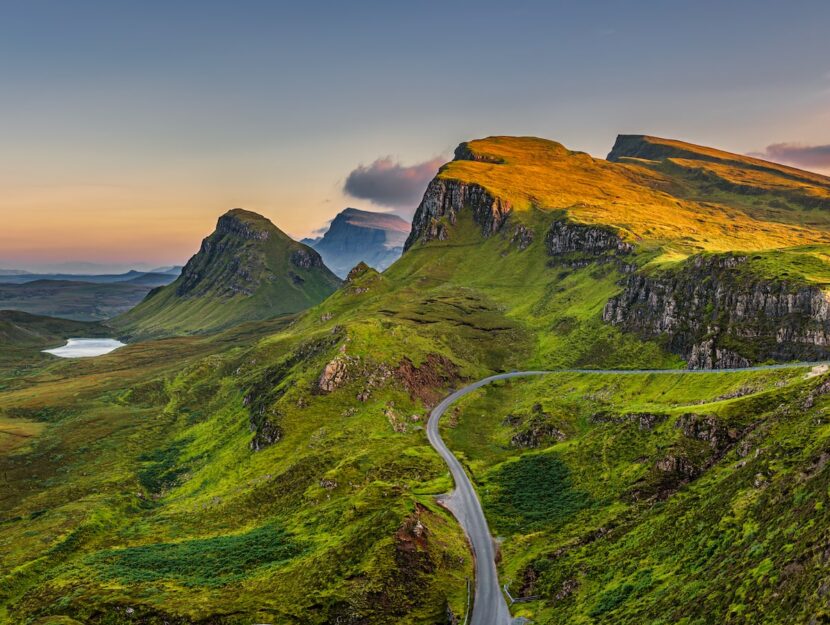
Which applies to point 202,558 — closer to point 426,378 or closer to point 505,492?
point 505,492

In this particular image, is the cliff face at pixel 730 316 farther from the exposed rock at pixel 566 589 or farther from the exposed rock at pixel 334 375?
the exposed rock at pixel 334 375

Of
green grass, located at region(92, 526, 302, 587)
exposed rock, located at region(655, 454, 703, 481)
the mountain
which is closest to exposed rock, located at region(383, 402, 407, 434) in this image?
the mountain

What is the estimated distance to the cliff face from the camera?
5482 inches

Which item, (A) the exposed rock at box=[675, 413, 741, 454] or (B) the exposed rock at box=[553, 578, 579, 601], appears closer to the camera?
(B) the exposed rock at box=[553, 578, 579, 601]

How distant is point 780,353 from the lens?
14075cm

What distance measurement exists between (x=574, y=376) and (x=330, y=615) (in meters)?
129

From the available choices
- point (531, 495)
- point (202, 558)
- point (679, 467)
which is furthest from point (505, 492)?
point (202, 558)

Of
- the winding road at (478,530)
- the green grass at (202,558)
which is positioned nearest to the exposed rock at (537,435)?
the winding road at (478,530)

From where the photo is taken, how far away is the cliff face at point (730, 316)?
139250mm

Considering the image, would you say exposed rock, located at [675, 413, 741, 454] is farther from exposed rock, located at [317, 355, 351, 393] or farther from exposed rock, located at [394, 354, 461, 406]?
exposed rock, located at [317, 355, 351, 393]

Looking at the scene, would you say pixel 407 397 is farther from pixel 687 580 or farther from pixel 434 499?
pixel 687 580

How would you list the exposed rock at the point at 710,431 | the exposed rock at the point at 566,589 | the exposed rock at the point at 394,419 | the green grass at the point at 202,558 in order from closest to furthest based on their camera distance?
1. the exposed rock at the point at 566,589
2. the exposed rock at the point at 710,431
3. the green grass at the point at 202,558
4. the exposed rock at the point at 394,419

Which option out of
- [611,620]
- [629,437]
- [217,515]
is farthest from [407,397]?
[611,620]

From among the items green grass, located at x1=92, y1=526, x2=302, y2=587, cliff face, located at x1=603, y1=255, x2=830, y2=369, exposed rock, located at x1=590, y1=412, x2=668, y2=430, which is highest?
cliff face, located at x1=603, y1=255, x2=830, y2=369
